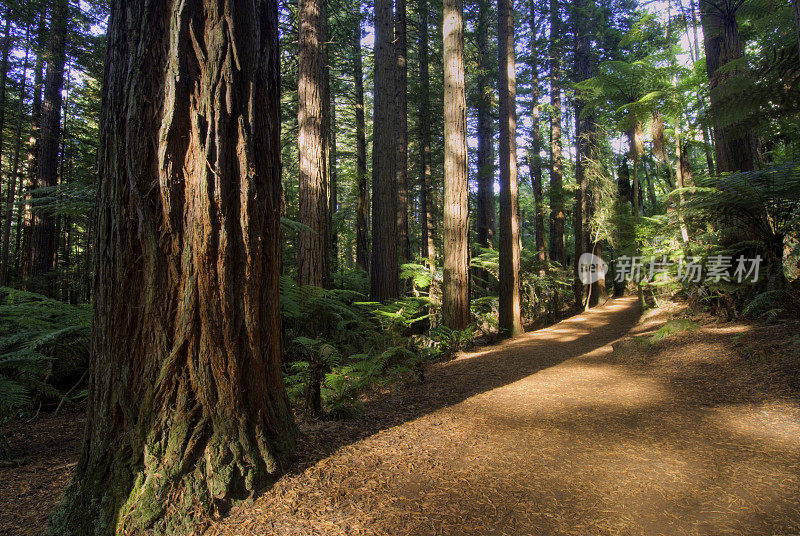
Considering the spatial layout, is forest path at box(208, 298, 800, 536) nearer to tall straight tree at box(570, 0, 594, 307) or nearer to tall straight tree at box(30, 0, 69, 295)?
tall straight tree at box(570, 0, 594, 307)

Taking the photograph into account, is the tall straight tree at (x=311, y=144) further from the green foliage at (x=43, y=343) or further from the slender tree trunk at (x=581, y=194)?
the slender tree trunk at (x=581, y=194)

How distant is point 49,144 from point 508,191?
12.3 meters

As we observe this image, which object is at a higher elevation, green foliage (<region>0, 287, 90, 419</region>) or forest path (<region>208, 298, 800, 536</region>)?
green foliage (<region>0, 287, 90, 419</region>)

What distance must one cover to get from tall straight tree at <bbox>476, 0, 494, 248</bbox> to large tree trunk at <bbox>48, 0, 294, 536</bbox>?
567 inches

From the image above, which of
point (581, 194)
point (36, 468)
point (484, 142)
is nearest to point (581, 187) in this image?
point (581, 194)

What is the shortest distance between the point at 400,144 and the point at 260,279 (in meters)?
11.0

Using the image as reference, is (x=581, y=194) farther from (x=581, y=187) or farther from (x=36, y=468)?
(x=36, y=468)

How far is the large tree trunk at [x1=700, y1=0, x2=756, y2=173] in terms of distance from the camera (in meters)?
7.07

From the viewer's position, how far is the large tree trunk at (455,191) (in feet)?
25.1

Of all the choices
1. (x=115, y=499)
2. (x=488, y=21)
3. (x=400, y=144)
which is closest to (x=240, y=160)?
(x=115, y=499)

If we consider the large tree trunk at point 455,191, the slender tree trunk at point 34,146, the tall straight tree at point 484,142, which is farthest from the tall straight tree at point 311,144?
the tall straight tree at point 484,142

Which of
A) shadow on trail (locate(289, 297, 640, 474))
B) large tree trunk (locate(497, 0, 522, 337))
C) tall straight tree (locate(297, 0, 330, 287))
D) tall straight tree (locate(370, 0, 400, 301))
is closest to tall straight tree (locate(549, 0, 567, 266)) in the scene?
shadow on trail (locate(289, 297, 640, 474))

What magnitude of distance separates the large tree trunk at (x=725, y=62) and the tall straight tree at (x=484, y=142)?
26.4 feet

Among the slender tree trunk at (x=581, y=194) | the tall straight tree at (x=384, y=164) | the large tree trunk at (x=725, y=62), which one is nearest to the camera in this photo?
the large tree trunk at (x=725, y=62)
